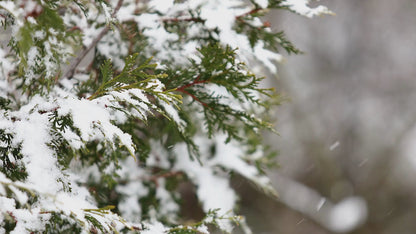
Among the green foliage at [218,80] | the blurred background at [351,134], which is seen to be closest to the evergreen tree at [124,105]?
the green foliage at [218,80]

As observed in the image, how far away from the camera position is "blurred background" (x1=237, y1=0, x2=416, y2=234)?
743 centimetres

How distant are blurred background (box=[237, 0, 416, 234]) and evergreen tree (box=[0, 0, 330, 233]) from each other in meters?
5.31

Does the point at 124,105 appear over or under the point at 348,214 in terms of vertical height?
under

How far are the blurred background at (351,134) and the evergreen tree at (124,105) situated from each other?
531cm

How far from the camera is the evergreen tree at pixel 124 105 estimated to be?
1104 millimetres

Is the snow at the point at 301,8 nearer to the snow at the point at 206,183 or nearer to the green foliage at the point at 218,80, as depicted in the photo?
the green foliage at the point at 218,80

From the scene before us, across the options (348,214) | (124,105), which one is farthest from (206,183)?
(348,214)

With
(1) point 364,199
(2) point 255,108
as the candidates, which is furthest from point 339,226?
(2) point 255,108

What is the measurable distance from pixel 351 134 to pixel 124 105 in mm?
7236

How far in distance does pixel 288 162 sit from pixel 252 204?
141 cm

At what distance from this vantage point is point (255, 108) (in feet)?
7.16

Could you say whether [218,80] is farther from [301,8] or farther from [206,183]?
[206,183]

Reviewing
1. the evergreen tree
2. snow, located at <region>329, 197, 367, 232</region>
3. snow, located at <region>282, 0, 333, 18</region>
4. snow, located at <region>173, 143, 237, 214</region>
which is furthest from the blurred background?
snow, located at <region>282, 0, 333, 18</region>

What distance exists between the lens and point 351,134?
7.84 metres
